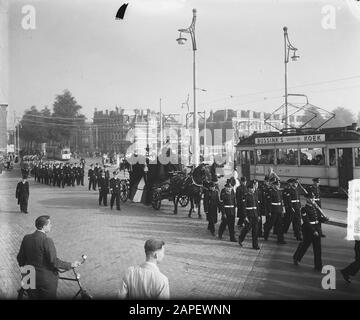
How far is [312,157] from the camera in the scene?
1902cm

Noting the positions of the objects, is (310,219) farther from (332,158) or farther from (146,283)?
(332,158)

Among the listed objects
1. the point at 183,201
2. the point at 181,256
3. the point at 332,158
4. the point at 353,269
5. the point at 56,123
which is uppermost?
the point at 56,123

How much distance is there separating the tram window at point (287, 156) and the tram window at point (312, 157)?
411 mm

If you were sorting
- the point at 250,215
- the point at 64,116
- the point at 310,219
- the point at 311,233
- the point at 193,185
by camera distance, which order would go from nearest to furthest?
1. the point at 311,233
2. the point at 310,219
3. the point at 250,215
4. the point at 193,185
5. the point at 64,116

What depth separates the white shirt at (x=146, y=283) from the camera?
12.3 ft

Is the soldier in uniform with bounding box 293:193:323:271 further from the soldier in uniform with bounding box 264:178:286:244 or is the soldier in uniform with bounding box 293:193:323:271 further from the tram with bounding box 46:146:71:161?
the tram with bounding box 46:146:71:161

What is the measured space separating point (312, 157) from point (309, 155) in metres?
0.23

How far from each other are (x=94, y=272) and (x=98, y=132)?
57.2 metres

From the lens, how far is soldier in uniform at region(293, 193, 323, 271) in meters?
7.32

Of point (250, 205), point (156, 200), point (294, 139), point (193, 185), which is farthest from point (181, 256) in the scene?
point (294, 139)

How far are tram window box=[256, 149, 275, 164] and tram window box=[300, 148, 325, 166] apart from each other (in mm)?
2139

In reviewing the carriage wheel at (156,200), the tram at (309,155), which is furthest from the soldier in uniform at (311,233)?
the tram at (309,155)

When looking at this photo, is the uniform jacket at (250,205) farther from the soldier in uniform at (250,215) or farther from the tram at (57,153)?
the tram at (57,153)
